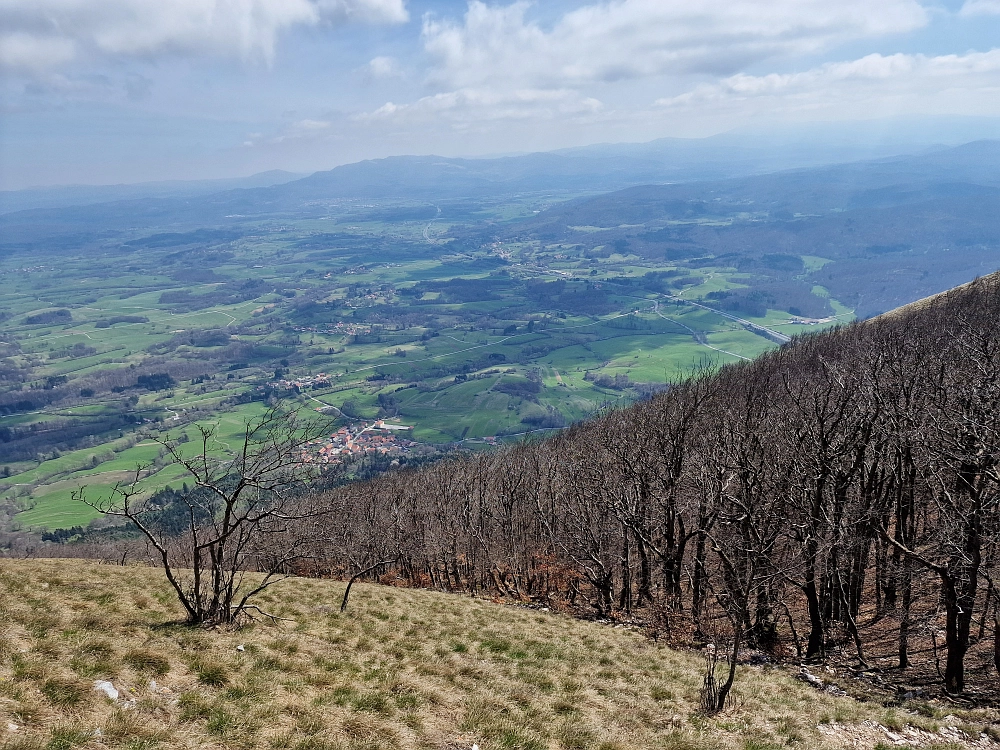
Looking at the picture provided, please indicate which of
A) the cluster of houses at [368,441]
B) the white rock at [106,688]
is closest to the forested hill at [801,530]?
the white rock at [106,688]

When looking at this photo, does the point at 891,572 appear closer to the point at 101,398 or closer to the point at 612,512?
the point at 612,512

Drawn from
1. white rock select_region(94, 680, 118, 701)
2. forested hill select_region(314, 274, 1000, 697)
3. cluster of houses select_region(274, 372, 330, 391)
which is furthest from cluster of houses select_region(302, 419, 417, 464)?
white rock select_region(94, 680, 118, 701)

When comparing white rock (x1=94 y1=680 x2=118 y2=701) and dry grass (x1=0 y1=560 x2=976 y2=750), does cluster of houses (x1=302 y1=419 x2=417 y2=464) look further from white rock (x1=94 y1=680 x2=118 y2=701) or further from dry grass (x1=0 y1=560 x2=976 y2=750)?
white rock (x1=94 y1=680 x2=118 y2=701)

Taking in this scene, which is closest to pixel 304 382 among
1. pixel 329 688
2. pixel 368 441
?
pixel 368 441

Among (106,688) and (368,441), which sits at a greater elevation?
(106,688)

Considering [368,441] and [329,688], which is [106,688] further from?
[368,441]

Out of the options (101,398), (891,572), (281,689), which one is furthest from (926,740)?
(101,398)

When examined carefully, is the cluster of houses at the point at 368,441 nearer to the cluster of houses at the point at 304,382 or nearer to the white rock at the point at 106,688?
the cluster of houses at the point at 304,382
